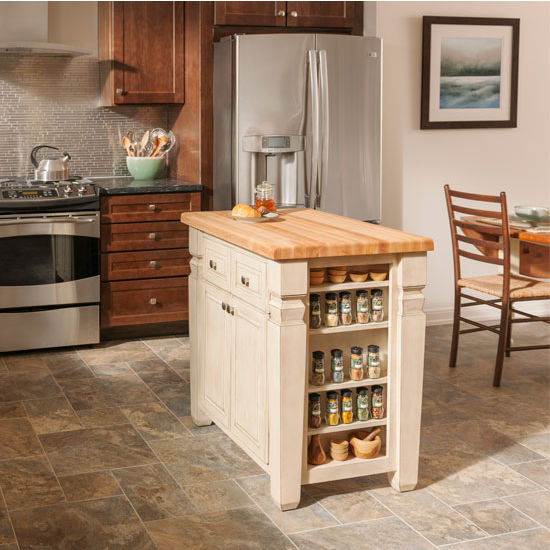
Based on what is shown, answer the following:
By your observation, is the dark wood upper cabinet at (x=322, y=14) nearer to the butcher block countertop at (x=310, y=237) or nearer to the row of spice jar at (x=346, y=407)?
the butcher block countertop at (x=310, y=237)

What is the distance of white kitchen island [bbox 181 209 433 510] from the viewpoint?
9.58ft

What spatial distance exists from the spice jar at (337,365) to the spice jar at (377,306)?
0.56ft

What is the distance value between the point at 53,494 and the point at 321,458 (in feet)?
3.14

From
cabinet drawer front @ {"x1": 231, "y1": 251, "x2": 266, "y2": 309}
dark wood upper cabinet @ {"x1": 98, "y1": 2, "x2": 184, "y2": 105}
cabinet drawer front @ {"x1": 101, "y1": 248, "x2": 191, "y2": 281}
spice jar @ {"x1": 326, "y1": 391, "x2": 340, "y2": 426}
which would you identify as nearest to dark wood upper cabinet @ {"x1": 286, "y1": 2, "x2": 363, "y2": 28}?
dark wood upper cabinet @ {"x1": 98, "y1": 2, "x2": 184, "y2": 105}

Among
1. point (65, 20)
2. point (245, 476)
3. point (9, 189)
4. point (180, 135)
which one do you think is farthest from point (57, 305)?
point (245, 476)

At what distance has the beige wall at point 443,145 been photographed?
542 centimetres

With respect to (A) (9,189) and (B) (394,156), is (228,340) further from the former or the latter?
(B) (394,156)

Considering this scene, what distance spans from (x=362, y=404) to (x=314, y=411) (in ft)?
0.60

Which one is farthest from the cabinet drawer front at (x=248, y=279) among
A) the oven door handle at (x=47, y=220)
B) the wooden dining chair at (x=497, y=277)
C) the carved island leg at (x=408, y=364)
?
the oven door handle at (x=47, y=220)

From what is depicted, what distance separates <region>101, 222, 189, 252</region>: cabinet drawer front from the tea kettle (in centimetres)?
47

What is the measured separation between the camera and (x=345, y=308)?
3.04 meters

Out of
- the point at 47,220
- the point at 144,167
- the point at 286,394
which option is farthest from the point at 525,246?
the point at 47,220

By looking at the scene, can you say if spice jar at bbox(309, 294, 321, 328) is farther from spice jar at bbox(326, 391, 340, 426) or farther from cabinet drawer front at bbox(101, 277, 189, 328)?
cabinet drawer front at bbox(101, 277, 189, 328)

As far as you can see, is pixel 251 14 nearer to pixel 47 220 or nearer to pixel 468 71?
pixel 468 71
